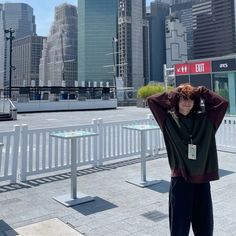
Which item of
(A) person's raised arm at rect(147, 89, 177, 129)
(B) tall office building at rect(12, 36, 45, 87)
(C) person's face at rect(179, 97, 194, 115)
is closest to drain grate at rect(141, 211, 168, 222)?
(A) person's raised arm at rect(147, 89, 177, 129)

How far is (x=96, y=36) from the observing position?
8412 cm

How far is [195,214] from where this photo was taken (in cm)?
271

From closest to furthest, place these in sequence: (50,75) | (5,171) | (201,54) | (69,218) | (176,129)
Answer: (176,129) < (69,218) < (5,171) < (50,75) < (201,54)

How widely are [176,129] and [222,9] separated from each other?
131m

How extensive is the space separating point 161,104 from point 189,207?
2.93ft

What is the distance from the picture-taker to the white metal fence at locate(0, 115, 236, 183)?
615 centimetres

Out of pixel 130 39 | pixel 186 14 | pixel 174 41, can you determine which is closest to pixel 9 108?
pixel 130 39

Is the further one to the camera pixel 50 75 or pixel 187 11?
pixel 187 11

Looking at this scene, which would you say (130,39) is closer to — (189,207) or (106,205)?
(106,205)

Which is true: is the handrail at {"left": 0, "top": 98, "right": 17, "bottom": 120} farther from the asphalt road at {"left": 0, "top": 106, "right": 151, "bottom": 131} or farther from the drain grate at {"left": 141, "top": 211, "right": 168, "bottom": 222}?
the drain grate at {"left": 141, "top": 211, "right": 168, "bottom": 222}

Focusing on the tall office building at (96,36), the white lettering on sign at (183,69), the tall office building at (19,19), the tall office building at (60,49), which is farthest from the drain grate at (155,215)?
the tall office building at (19,19)

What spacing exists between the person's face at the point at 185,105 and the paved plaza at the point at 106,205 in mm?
1832

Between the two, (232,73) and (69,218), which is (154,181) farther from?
(232,73)

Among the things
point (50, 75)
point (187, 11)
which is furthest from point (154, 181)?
point (187, 11)
